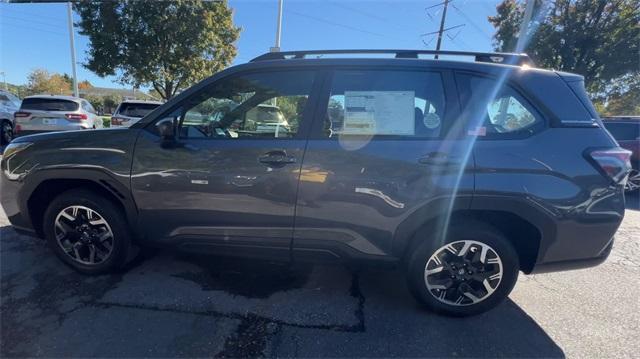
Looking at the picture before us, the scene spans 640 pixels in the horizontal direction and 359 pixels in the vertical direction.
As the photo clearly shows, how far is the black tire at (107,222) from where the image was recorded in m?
2.76

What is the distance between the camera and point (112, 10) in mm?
14352

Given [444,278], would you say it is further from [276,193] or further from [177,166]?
[177,166]

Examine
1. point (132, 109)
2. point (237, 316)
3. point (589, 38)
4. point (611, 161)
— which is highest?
point (589, 38)

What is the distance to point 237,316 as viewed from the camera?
2451mm

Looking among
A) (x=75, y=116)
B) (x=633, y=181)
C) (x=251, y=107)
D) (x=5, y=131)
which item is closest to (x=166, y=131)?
(x=251, y=107)

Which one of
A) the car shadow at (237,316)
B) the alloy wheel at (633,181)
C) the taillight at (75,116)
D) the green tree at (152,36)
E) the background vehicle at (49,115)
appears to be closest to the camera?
the car shadow at (237,316)

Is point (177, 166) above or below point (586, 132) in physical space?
below

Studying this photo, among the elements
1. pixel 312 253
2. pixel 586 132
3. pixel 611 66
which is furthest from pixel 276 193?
pixel 611 66

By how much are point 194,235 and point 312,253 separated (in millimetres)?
936

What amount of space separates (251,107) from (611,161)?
259 cm

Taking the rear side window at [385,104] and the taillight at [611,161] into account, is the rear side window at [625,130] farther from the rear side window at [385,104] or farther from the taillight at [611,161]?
the rear side window at [385,104]

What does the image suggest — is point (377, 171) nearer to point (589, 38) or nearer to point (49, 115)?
point (49, 115)

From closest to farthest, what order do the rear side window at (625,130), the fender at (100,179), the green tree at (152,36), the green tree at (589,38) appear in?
the fender at (100,179), the rear side window at (625,130), the green tree at (589,38), the green tree at (152,36)

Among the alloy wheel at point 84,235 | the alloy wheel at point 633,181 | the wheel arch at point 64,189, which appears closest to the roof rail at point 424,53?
the wheel arch at point 64,189
